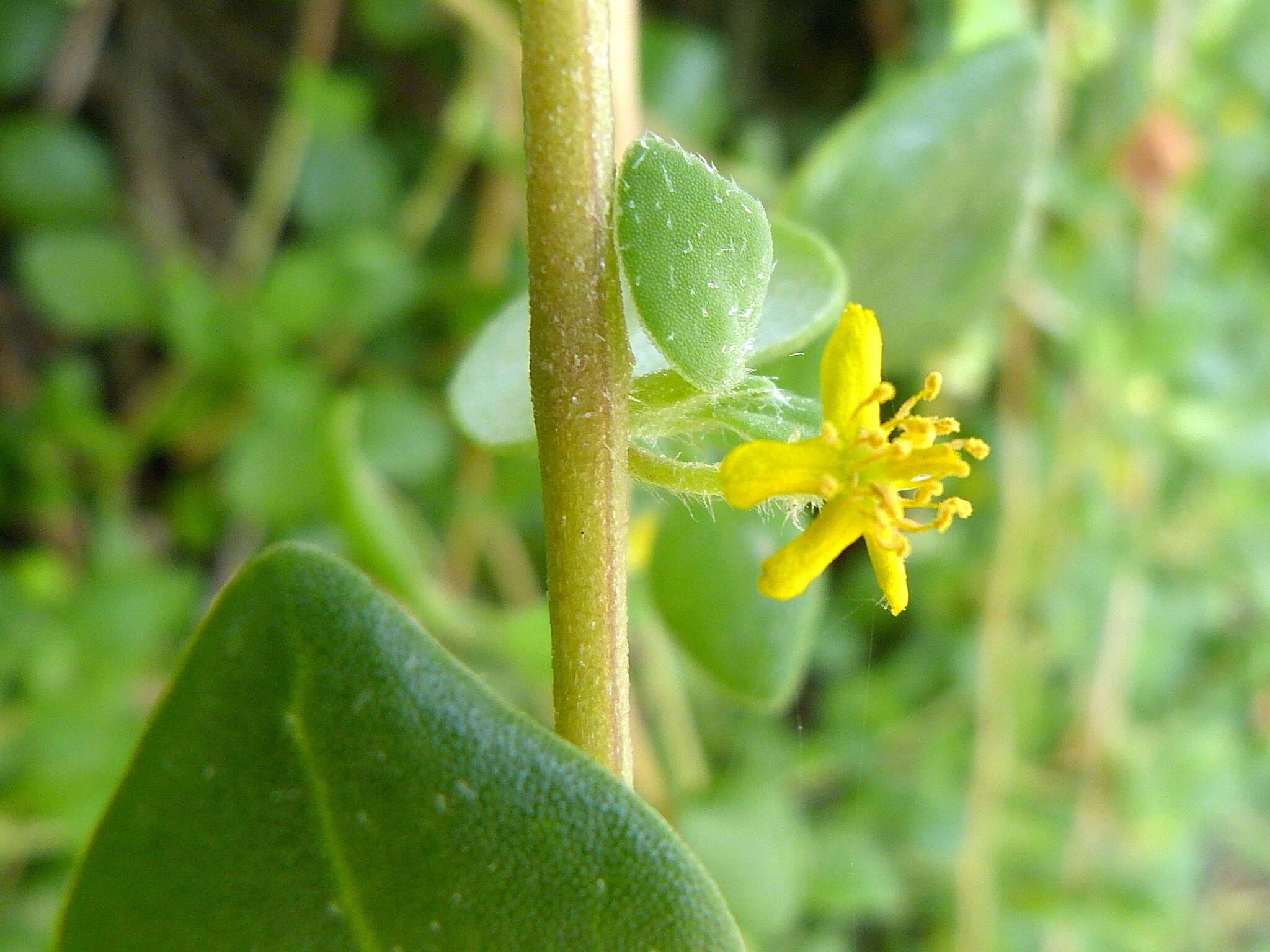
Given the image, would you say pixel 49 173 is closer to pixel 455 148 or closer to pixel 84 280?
pixel 84 280

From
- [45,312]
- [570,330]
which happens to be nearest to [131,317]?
[45,312]

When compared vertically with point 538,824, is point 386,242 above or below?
above

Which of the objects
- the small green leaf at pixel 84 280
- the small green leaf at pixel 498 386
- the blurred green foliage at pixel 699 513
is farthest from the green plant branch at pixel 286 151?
the small green leaf at pixel 498 386

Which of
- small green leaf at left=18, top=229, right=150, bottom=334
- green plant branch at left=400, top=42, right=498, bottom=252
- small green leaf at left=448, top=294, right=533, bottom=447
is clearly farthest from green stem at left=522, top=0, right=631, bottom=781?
small green leaf at left=18, top=229, right=150, bottom=334

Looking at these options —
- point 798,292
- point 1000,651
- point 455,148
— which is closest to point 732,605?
point 798,292

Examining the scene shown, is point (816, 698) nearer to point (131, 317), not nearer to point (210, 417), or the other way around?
point (210, 417)

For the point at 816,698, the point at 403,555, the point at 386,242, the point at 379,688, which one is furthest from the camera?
the point at 816,698

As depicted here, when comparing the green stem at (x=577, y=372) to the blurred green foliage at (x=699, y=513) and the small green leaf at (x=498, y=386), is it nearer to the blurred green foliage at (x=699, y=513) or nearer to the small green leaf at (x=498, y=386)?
the small green leaf at (x=498, y=386)
